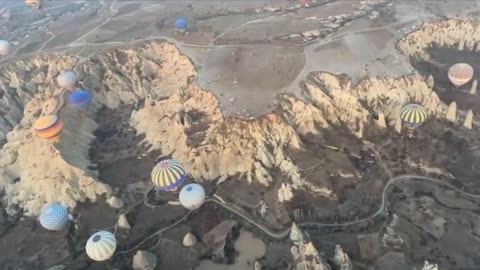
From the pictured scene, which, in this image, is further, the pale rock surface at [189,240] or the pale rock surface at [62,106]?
the pale rock surface at [62,106]

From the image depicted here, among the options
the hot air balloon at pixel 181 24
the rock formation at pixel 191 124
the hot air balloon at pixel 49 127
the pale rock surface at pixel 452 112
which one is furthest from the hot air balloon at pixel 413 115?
the hot air balloon at pixel 49 127

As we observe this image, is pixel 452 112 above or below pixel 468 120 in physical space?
above

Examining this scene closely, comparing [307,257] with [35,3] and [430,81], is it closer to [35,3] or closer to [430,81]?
[430,81]

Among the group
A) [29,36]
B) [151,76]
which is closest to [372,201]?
[151,76]

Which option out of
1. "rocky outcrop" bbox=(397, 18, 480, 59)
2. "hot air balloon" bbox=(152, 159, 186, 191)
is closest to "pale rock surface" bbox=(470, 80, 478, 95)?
"rocky outcrop" bbox=(397, 18, 480, 59)

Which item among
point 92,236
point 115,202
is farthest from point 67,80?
point 92,236

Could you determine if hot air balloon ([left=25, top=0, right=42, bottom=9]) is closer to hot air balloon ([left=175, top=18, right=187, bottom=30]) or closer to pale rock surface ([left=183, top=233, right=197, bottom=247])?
hot air balloon ([left=175, top=18, right=187, bottom=30])

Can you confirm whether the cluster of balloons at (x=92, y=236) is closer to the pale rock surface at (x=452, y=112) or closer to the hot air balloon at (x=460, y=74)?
the pale rock surface at (x=452, y=112)
